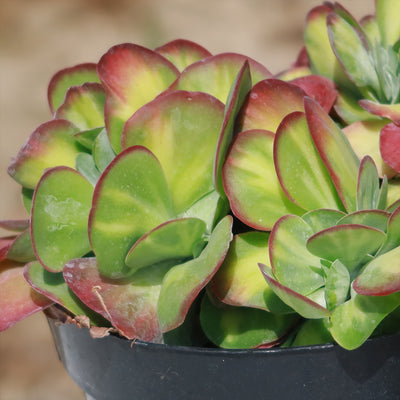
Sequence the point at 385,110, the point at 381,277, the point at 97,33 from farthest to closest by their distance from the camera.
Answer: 1. the point at 97,33
2. the point at 385,110
3. the point at 381,277

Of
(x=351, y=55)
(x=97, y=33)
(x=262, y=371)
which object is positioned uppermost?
A: (x=351, y=55)

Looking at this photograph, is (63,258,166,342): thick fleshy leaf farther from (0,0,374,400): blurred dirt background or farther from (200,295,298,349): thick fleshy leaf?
(0,0,374,400): blurred dirt background

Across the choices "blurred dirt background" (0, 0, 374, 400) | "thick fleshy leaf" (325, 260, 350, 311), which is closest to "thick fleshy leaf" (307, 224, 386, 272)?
"thick fleshy leaf" (325, 260, 350, 311)

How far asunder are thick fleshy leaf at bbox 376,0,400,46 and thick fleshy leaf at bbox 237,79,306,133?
0.38 feet

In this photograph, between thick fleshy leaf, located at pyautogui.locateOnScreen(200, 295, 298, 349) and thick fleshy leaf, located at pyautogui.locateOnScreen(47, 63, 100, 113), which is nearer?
thick fleshy leaf, located at pyautogui.locateOnScreen(200, 295, 298, 349)

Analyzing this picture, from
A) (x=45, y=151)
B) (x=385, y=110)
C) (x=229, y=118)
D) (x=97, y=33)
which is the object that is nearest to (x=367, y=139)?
(x=385, y=110)

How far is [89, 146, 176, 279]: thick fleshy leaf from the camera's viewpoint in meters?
0.40

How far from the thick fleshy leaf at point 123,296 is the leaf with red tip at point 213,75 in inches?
4.9

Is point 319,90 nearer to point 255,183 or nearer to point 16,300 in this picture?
point 255,183

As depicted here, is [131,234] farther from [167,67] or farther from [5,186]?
[5,186]

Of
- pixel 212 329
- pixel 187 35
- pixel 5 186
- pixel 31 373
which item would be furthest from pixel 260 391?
pixel 187 35

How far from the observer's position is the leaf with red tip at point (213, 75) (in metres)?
0.46

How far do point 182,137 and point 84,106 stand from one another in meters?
0.11

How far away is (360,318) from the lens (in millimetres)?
368
